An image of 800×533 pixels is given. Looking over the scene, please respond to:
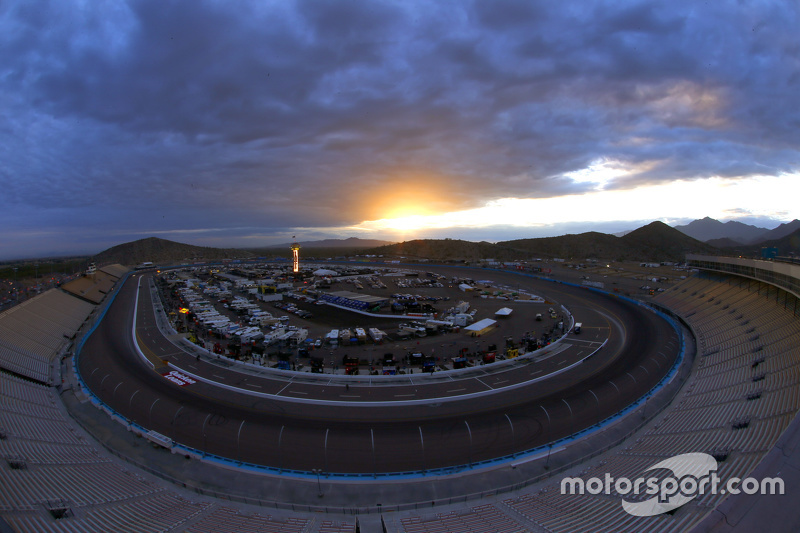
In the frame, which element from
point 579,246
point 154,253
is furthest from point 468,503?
point 154,253

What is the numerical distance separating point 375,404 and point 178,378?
14.5 meters

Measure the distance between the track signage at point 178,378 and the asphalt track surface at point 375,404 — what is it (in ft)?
1.25

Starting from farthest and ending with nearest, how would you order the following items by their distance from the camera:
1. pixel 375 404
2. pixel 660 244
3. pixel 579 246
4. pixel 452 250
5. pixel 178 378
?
pixel 452 250 < pixel 579 246 < pixel 660 244 < pixel 178 378 < pixel 375 404

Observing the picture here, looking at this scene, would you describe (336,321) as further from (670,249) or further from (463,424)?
(670,249)

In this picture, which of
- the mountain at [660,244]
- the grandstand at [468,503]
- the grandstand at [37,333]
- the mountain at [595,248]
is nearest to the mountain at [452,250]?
the mountain at [595,248]

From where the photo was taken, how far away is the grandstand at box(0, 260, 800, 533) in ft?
35.0

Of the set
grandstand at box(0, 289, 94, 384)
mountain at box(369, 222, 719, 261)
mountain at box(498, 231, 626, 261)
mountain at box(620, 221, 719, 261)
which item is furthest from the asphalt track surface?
mountain at box(620, 221, 719, 261)

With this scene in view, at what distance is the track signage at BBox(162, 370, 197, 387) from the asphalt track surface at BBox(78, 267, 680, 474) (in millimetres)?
381

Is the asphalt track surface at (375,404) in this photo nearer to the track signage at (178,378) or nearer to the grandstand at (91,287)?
the track signage at (178,378)

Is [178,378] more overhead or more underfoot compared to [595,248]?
more underfoot

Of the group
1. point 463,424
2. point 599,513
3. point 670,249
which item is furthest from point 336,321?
point 670,249

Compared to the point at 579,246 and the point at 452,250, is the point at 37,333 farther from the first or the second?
the point at 579,246

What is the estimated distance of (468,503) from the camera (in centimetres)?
1234

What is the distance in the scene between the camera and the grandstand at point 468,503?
10664mm
